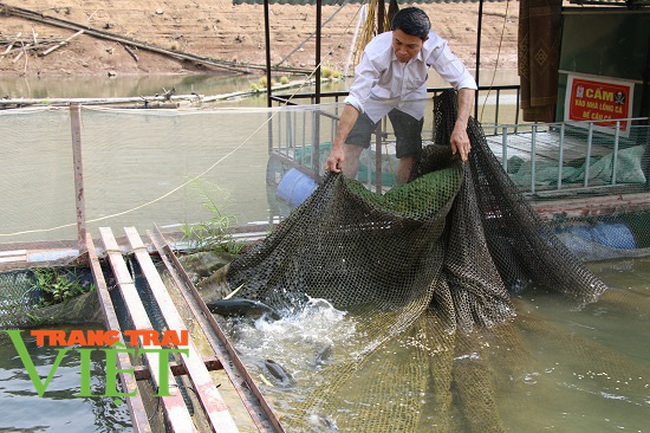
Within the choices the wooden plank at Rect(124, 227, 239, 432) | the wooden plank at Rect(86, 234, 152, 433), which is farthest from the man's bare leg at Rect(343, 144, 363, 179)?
the wooden plank at Rect(86, 234, 152, 433)

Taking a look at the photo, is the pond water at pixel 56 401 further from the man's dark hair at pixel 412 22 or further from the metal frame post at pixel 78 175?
the man's dark hair at pixel 412 22

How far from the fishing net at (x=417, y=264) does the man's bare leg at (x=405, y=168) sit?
11cm

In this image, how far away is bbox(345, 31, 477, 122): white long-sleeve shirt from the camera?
5637 mm

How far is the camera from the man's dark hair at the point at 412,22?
5246 mm

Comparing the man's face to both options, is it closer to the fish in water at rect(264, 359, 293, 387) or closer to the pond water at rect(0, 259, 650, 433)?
the pond water at rect(0, 259, 650, 433)

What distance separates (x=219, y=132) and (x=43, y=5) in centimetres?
2652

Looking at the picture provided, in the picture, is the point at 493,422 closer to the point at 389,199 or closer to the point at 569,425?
the point at 569,425

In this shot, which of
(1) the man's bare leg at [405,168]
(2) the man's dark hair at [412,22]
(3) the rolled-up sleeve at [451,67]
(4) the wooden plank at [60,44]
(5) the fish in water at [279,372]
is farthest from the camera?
(4) the wooden plank at [60,44]

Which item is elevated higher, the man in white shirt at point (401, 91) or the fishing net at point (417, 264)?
the man in white shirt at point (401, 91)

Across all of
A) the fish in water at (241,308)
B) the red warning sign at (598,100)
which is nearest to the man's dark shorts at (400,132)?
the fish in water at (241,308)

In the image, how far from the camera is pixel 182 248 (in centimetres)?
623

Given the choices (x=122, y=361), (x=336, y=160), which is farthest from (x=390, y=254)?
(x=122, y=361)

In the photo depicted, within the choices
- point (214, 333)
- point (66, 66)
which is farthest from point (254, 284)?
point (66, 66)

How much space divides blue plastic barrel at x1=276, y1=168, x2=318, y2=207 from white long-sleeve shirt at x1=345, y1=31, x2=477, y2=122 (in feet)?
3.24
